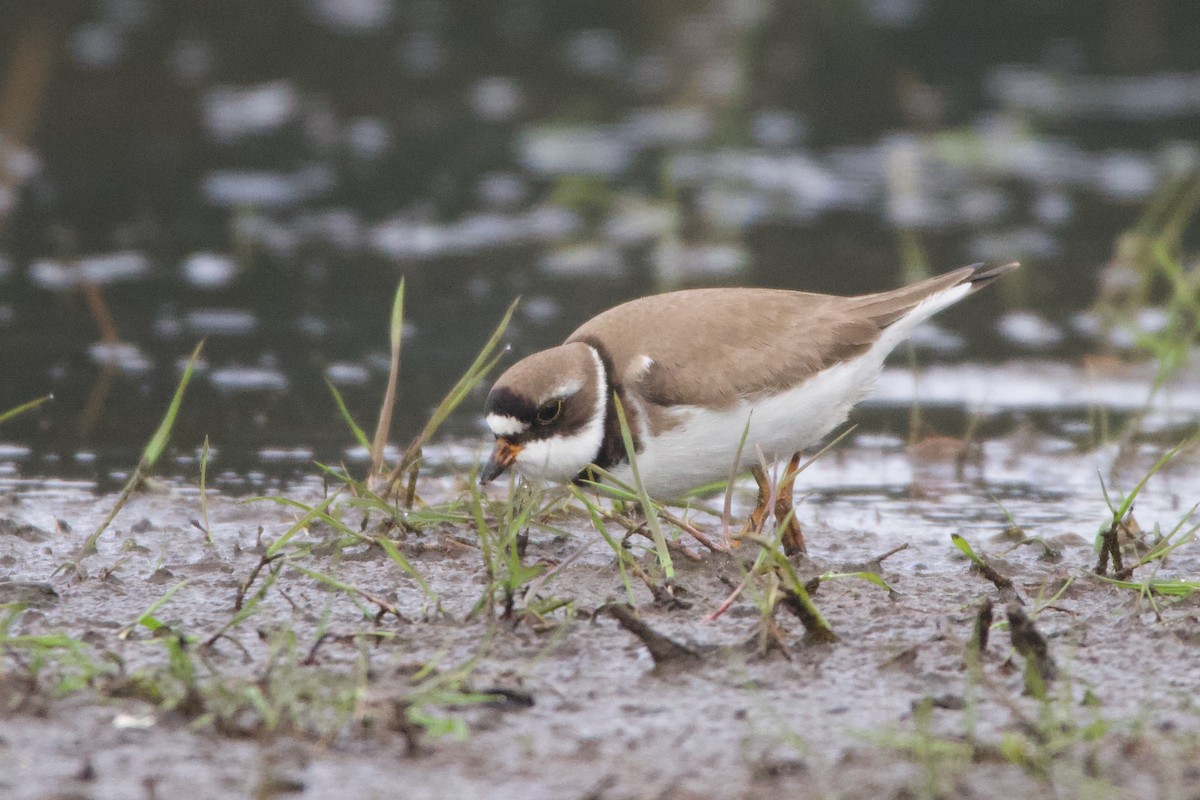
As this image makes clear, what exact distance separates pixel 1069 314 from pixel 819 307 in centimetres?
482

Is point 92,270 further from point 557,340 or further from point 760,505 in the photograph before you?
point 760,505

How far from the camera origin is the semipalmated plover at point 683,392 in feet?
17.4

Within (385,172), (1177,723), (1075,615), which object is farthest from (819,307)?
(385,172)

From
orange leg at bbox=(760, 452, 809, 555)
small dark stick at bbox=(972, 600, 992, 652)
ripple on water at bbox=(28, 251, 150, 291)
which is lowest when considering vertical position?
small dark stick at bbox=(972, 600, 992, 652)

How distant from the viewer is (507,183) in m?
12.8

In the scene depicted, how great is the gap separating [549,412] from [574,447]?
0.49 feet

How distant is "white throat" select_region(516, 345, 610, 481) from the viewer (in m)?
5.43

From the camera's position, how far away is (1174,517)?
6.39 metres

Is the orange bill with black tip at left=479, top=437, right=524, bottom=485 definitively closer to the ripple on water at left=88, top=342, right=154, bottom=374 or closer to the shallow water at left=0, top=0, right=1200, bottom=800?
the shallow water at left=0, top=0, right=1200, bottom=800

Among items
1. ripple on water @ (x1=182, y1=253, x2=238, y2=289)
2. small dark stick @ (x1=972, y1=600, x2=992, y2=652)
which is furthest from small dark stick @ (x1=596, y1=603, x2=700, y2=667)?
ripple on water @ (x1=182, y1=253, x2=238, y2=289)

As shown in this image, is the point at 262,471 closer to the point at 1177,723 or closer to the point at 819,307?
the point at 819,307

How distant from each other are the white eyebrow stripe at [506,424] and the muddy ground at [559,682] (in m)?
0.39

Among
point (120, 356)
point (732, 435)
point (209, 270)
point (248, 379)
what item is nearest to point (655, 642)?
point (732, 435)

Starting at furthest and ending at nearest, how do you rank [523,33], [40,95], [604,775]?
[523,33]
[40,95]
[604,775]
